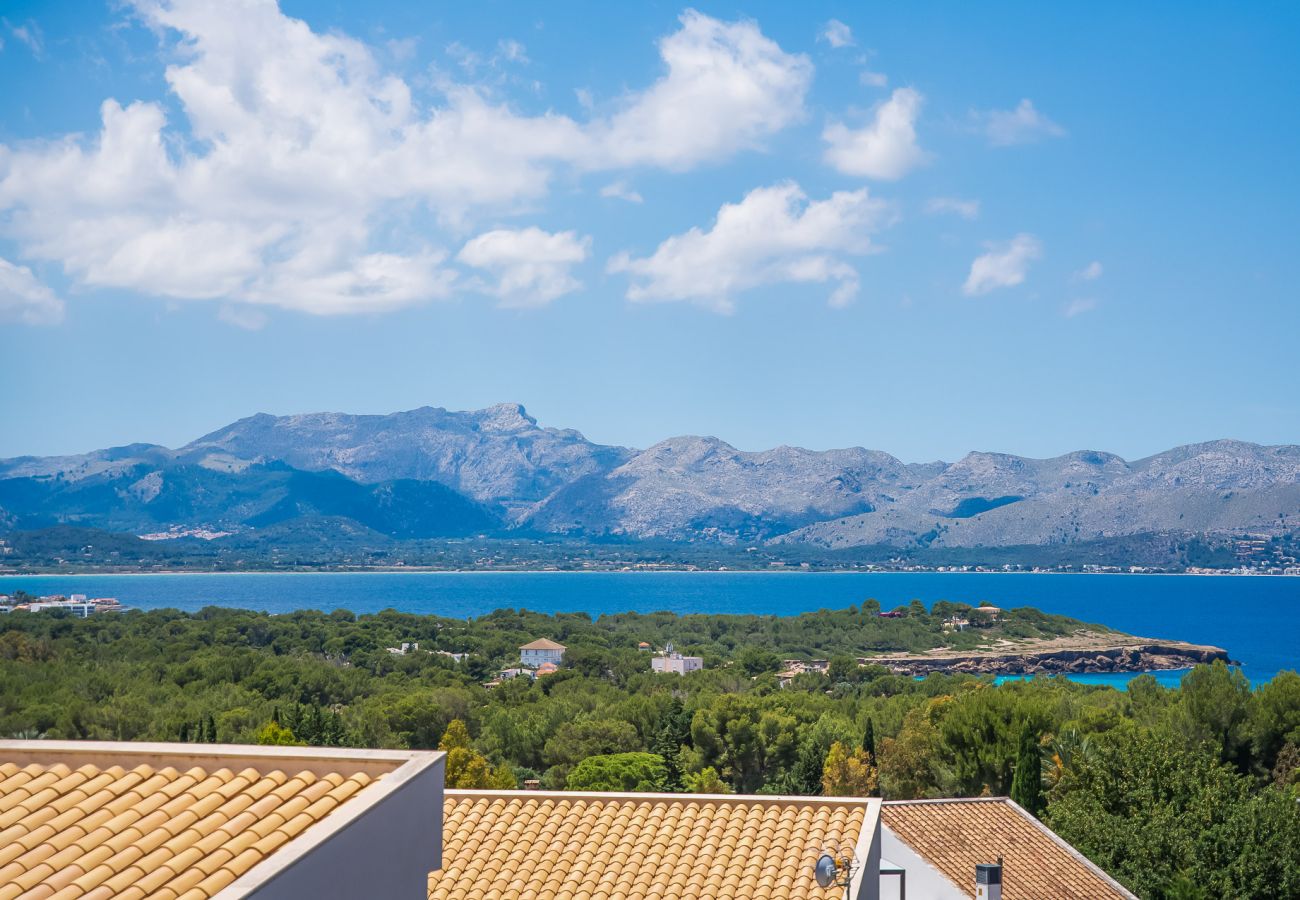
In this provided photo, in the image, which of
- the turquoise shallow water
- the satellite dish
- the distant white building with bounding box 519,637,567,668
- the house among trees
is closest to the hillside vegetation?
the distant white building with bounding box 519,637,567,668

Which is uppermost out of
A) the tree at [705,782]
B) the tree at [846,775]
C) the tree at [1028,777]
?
the tree at [1028,777]

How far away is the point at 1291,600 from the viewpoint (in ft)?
508

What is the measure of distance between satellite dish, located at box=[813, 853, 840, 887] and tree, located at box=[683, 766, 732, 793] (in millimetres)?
21302

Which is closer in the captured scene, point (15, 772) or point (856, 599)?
point (15, 772)

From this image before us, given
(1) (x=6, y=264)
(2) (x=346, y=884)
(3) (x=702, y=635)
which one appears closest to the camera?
(2) (x=346, y=884)

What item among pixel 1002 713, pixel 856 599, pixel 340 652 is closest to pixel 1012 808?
pixel 1002 713

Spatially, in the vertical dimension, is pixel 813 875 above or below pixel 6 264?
below

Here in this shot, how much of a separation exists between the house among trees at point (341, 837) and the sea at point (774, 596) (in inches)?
3034

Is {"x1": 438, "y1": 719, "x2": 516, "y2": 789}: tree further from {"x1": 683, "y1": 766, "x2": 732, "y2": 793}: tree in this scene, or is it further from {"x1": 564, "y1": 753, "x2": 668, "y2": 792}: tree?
{"x1": 683, "y1": 766, "x2": 732, "y2": 793}: tree

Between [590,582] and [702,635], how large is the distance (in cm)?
11045

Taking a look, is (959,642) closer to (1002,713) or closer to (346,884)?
(1002,713)

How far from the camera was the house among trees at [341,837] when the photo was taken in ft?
11.9

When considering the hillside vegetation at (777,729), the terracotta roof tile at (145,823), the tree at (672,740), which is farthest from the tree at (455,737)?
the terracotta roof tile at (145,823)

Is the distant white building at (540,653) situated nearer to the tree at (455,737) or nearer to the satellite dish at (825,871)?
the tree at (455,737)
